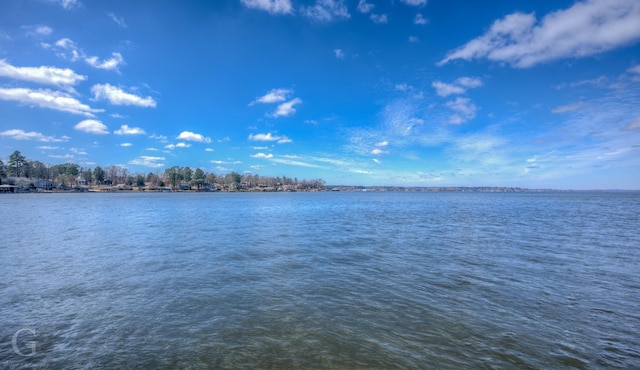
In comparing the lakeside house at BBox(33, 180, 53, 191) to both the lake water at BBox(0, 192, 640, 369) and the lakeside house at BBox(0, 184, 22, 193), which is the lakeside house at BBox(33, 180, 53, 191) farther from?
the lake water at BBox(0, 192, 640, 369)

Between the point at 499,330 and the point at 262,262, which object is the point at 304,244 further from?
the point at 499,330

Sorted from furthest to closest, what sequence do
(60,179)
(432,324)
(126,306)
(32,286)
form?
(60,179) → (32,286) → (126,306) → (432,324)

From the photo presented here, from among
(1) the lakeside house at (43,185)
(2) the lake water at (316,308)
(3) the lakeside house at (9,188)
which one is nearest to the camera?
(2) the lake water at (316,308)

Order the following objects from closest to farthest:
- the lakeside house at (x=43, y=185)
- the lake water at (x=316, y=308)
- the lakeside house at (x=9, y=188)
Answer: the lake water at (x=316, y=308) → the lakeside house at (x=9, y=188) → the lakeside house at (x=43, y=185)

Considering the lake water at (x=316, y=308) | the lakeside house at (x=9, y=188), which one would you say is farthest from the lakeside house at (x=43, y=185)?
the lake water at (x=316, y=308)

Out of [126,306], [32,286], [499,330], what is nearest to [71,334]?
[126,306]

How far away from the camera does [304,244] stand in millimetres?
21234

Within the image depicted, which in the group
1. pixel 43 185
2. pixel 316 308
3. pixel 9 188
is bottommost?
pixel 316 308

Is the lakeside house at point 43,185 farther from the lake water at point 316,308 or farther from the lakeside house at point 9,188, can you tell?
the lake water at point 316,308

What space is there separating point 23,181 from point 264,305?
8692 inches

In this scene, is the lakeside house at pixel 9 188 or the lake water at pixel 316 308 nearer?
the lake water at pixel 316 308

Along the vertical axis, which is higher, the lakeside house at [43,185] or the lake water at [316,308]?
the lakeside house at [43,185]

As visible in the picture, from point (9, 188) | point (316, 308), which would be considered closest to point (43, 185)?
point (9, 188)

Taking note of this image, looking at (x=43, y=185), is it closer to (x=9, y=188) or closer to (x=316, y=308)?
(x=9, y=188)
